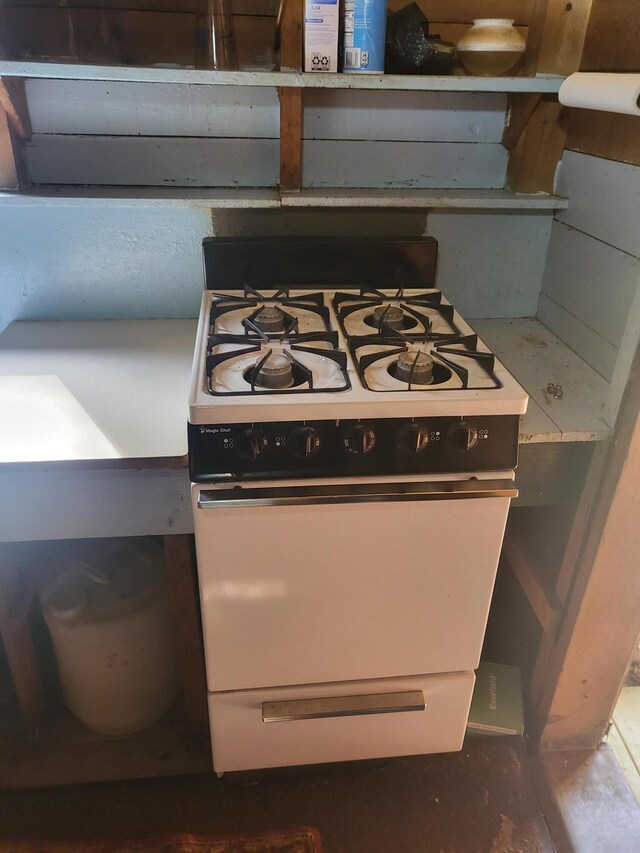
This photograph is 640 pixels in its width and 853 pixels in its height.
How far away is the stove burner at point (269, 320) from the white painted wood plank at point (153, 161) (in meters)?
0.43

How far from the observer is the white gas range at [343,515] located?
114 cm

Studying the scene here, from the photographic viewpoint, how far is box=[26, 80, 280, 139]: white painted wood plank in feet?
4.97

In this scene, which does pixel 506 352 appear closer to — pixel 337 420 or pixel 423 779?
pixel 337 420

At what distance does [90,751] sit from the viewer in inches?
64.9

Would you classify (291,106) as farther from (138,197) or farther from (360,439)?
(360,439)

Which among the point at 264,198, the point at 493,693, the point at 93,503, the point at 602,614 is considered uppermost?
the point at 264,198

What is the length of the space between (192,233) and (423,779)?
1.49m

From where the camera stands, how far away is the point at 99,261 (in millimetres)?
1663

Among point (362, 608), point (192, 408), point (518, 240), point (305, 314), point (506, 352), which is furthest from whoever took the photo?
point (518, 240)

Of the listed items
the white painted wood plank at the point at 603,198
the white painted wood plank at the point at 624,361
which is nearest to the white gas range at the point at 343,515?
the white painted wood plank at the point at 624,361

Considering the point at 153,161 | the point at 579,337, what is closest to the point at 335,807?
the point at 579,337

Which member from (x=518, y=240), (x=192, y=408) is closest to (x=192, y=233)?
(x=192, y=408)

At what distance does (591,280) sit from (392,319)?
19.6 inches

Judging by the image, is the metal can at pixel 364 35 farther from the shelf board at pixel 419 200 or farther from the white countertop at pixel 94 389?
the white countertop at pixel 94 389
